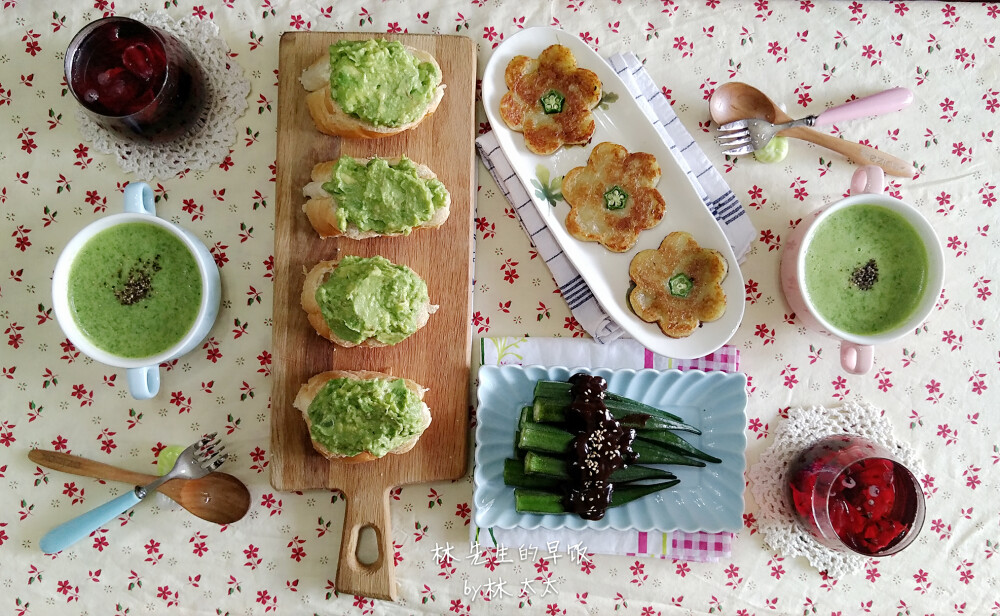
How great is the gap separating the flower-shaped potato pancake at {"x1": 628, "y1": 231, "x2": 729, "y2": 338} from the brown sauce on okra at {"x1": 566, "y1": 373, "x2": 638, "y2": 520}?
0.91 feet

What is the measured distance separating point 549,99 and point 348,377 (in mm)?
1009

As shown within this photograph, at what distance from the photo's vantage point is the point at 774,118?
2.13 m

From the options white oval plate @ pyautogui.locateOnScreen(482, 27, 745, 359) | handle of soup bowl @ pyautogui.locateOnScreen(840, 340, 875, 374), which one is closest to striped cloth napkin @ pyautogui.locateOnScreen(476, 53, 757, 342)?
white oval plate @ pyautogui.locateOnScreen(482, 27, 745, 359)

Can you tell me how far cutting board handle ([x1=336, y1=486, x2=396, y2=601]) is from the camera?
6.66 ft

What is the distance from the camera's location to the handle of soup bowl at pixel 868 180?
6.50 feet

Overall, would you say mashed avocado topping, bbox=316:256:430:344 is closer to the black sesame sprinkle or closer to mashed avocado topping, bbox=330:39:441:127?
mashed avocado topping, bbox=330:39:441:127

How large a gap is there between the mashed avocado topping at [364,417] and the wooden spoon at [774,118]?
129cm

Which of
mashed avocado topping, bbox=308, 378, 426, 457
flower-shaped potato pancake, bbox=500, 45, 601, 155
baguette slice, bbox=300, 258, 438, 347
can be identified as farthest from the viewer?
flower-shaped potato pancake, bbox=500, 45, 601, 155

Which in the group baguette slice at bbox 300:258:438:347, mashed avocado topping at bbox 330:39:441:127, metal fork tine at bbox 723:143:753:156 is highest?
mashed avocado topping at bbox 330:39:441:127

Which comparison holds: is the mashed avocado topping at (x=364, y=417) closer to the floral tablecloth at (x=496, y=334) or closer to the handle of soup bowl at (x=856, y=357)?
the floral tablecloth at (x=496, y=334)

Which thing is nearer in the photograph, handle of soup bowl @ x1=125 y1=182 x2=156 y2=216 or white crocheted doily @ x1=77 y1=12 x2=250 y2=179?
handle of soup bowl @ x1=125 y1=182 x2=156 y2=216

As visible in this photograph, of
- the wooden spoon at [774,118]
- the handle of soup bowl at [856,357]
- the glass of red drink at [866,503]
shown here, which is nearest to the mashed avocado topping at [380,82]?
the wooden spoon at [774,118]

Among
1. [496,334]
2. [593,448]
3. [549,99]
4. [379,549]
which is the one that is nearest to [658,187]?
[549,99]

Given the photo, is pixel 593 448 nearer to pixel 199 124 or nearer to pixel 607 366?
pixel 607 366
